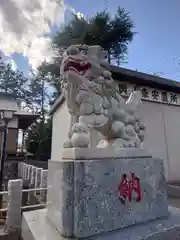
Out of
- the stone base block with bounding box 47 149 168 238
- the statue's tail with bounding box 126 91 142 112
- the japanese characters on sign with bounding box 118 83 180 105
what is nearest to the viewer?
Result: the stone base block with bounding box 47 149 168 238

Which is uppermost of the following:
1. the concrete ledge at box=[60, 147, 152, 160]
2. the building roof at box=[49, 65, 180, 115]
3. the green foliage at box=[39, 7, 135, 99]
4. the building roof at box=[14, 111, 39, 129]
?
the green foliage at box=[39, 7, 135, 99]

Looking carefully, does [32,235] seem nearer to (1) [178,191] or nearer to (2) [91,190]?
(2) [91,190]

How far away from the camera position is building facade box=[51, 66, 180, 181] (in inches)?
236

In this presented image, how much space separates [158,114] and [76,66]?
507 centimetres

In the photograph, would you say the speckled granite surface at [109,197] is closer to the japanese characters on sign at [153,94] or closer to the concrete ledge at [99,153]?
the concrete ledge at [99,153]

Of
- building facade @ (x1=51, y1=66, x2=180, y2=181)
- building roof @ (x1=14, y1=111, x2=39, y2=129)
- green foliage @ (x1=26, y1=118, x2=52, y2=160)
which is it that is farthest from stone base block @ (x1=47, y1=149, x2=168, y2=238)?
green foliage @ (x1=26, y1=118, x2=52, y2=160)

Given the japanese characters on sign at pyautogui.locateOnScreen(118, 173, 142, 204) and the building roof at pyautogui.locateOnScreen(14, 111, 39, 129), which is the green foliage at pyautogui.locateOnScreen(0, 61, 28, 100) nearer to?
the building roof at pyautogui.locateOnScreen(14, 111, 39, 129)

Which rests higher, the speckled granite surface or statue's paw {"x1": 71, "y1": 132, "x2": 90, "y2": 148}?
statue's paw {"x1": 71, "y1": 132, "x2": 90, "y2": 148}

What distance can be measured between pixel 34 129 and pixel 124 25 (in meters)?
11.0

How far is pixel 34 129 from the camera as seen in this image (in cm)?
1642

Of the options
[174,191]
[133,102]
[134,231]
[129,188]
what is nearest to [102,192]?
[129,188]

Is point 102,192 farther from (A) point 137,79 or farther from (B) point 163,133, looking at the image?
(B) point 163,133

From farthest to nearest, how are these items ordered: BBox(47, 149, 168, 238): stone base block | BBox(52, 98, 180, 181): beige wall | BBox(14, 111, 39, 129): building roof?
BBox(14, 111, 39, 129): building roof → BBox(52, 98, 180, 181): beige wall → BBox(47, 149, 168, 238): stone base block

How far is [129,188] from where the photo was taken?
1937 mm
